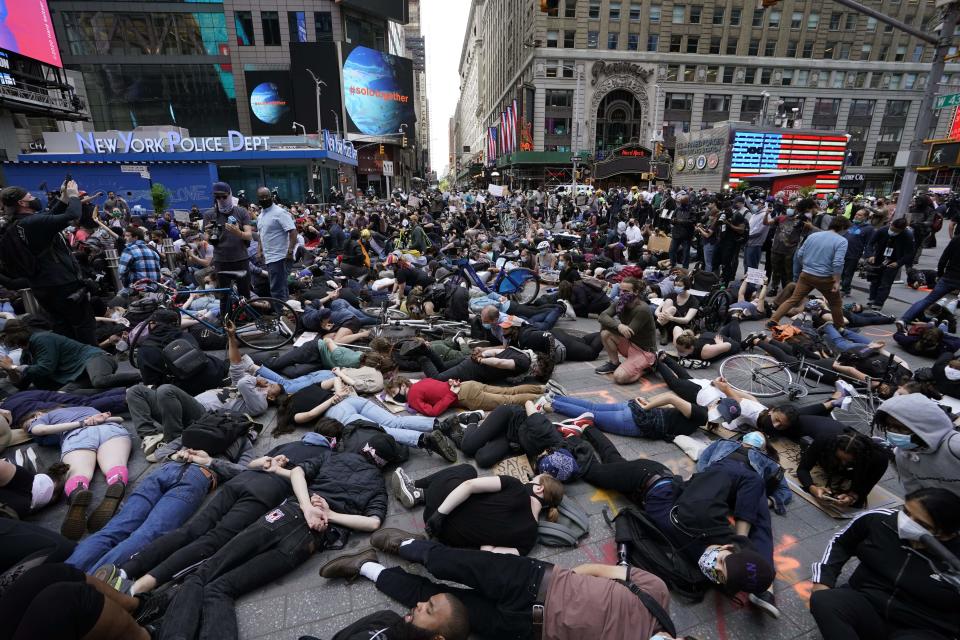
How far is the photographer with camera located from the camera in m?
7.80

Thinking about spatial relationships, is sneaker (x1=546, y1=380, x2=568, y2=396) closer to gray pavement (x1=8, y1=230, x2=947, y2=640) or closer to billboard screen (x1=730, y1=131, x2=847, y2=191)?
gray pavement (x1=8, y1=230, x2=947, y2=640)

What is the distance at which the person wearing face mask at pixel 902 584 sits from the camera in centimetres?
254

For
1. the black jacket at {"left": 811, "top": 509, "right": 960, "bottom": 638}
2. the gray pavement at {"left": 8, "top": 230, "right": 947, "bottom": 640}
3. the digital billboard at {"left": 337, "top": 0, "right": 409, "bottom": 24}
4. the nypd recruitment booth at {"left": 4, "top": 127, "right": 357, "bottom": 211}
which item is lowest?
the gray pavement at {"left": 8, "top": 230, "right": 947, "bottom": 640}

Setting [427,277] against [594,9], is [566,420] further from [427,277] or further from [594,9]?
[594,9]

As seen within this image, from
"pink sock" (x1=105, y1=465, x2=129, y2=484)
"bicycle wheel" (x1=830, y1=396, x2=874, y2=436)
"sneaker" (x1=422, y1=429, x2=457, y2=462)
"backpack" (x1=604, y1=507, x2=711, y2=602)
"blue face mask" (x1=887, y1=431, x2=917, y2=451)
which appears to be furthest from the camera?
"bicycle wheel" (x1=830, y1=396, x2=874, y2=436)

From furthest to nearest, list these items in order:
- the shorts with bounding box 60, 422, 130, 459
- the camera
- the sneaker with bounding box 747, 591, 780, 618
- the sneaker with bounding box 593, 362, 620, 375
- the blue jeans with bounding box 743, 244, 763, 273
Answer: the blue jeans with bounding box 743, 244, 763, 273
the camera
the sneaker with bounding box 593, 362, 620, 375
the shorts with bounding box 60, 422, 130, 459
the sneaker with bounding box 747, 591, 780, 618

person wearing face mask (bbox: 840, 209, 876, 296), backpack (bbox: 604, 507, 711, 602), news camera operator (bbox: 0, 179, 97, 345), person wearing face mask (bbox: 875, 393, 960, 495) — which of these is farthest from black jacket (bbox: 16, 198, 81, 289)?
person wearing face mask (bbox: 840, 209, 876, 296)

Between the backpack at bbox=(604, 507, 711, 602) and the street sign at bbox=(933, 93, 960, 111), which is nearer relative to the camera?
the backpack at bbox=(604, 507, 711, 602)

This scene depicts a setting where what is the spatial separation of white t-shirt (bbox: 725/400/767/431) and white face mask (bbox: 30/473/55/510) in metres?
7.23

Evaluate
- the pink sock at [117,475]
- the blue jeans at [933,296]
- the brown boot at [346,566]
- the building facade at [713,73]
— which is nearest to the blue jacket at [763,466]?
the brown boot at [346,566]

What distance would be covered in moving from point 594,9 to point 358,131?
3372cm

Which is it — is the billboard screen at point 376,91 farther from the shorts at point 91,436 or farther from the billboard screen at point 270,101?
the shorts at point 91,436

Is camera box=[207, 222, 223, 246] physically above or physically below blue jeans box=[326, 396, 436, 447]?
above

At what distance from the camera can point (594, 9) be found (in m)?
54.8
